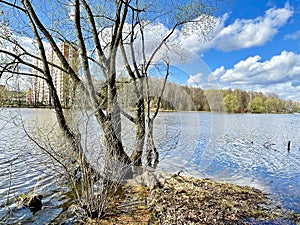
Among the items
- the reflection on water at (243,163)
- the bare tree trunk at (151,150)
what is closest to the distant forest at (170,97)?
the reflection on water at (243,163)

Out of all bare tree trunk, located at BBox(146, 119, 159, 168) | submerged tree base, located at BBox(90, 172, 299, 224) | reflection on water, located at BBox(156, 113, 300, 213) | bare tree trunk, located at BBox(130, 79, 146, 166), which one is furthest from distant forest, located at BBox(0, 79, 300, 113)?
submerged tree base, located at BBox(90, 172, 299, 224)

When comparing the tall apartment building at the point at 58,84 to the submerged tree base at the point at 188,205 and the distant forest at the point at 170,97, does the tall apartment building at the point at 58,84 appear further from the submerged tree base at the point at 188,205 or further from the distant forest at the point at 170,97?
the submerged tree base at the point at 188,205

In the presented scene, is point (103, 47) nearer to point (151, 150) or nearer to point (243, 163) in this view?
point (151, 150)

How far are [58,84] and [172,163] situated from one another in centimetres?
520

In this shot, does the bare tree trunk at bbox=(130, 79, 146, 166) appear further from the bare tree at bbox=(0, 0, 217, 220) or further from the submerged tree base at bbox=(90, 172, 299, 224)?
the submerged tree base at bbox=(90, 172, 299, 224)

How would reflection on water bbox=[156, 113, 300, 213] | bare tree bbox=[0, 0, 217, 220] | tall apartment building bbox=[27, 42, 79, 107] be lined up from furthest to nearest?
1. reflection on water bbox=[156, 113, 300, 213]
2. tall apartment building bbox=[27, 42, 79, 107]
3. bare tree bbox=[0, 0, 217, 220]

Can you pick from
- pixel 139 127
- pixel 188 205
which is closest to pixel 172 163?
pixel 139 127

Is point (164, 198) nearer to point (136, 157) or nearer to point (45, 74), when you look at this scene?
point (136, 157)

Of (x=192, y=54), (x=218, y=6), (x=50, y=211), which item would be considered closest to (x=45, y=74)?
(x=50, y=211)

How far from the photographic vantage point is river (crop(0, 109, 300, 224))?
17.4 ft

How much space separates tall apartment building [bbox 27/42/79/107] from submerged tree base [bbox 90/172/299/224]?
116 inches

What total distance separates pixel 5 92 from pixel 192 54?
4.50m

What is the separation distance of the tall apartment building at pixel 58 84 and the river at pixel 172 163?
49 cm

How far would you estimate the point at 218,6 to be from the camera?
7.25m
